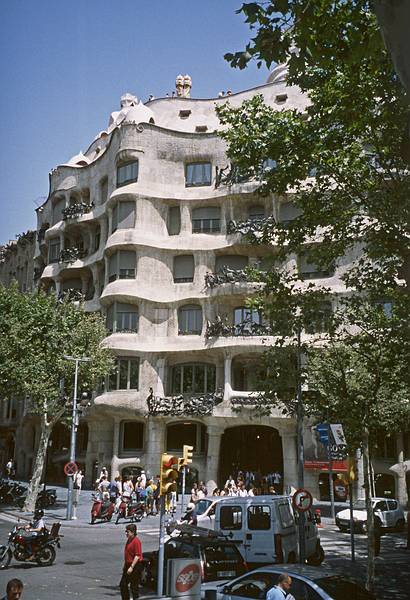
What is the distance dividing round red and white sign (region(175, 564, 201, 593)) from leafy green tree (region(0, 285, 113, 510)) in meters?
21.9

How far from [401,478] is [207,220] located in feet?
66.2

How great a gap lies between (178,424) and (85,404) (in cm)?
634

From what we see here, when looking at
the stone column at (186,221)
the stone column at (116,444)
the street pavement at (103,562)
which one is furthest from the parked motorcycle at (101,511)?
the stone column at (186,221)

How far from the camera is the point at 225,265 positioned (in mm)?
42781

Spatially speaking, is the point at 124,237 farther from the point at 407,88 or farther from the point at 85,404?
the point at 407,88

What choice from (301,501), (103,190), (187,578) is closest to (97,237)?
(103,190)

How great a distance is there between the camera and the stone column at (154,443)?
40.5 m

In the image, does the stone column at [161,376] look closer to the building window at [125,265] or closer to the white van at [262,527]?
the building window at [125,265]

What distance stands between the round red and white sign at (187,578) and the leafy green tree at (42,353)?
71.8ft

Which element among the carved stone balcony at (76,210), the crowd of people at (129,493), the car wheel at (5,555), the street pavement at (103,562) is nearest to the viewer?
the street pavement at (103,562)

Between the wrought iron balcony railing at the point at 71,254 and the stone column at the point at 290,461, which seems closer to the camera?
the stone column at the point at 290,461

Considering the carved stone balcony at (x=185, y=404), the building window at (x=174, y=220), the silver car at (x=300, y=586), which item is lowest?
the silver car at (x=300, y=586)

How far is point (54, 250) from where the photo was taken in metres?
50.8

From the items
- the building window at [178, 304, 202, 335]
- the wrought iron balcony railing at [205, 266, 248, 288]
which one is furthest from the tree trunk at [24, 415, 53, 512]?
the wrought iron balcony railing at [205, 266, 248, 288]
